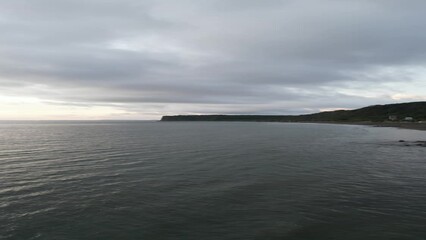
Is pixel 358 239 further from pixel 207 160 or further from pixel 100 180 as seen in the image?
pixel 207 160

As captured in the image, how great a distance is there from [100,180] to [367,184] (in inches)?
853

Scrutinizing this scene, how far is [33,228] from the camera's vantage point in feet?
54.1

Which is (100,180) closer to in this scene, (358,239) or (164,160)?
(164,160)

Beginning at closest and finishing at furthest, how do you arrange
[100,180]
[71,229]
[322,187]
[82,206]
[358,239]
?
1. [358,239]
2. [71,229]
3. [82,206]
4. [322,187]
5. [100,180]

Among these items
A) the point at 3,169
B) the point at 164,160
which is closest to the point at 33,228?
the point at 3,169

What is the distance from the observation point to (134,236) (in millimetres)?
15703

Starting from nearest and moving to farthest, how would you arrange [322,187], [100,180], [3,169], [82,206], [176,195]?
[82,206], [176,195], [322,187], [100,180], [3,169]

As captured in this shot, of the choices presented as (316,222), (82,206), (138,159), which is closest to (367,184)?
(316,222)

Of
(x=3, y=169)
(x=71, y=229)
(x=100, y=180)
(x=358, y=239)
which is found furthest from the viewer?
(x=3, y=169)

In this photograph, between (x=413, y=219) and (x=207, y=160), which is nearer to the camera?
(x=413, y=219)

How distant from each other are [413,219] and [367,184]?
893 cm

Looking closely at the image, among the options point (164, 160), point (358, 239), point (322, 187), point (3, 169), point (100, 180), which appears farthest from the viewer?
point (164, 160)

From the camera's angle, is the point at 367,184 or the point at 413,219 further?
the point at 367,184

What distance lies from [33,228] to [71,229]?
6.18 feet
